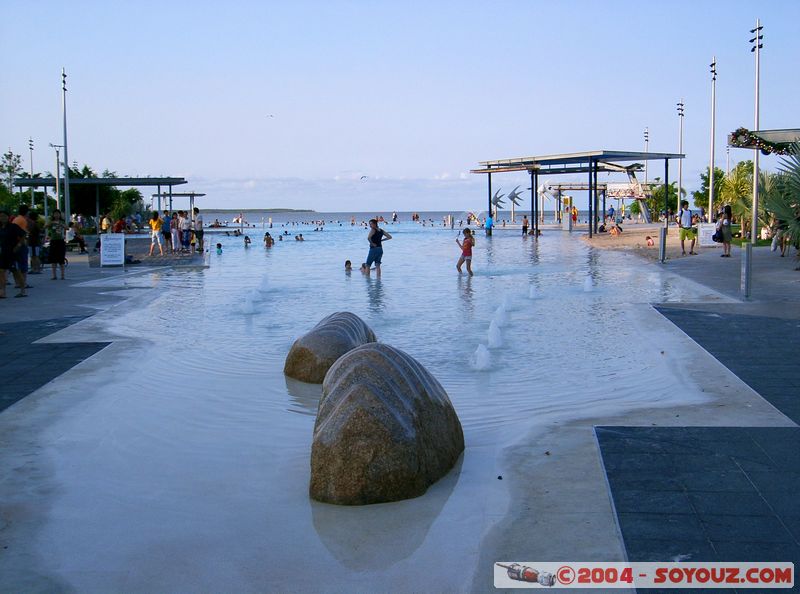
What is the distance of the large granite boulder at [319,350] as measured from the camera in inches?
364

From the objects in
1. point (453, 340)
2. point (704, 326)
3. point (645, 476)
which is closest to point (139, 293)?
point (453, 340)

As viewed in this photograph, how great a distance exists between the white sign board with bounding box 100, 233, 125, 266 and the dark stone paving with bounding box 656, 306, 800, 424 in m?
17.0

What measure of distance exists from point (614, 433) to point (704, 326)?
632cm

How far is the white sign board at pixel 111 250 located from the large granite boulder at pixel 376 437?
68.7 ft

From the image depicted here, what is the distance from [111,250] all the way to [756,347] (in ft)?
65.3

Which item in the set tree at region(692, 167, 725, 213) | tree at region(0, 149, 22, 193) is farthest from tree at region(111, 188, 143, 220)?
tree at region(692, 167, 725, 213)

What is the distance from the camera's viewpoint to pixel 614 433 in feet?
22.1

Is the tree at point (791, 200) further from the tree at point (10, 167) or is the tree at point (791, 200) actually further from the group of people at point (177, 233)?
the tree at point (10, 167)

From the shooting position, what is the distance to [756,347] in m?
10.5

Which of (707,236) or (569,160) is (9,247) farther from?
(569,160)

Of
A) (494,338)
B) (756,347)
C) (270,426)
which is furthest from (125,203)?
(270,426)

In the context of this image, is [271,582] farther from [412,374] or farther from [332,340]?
[332,340]

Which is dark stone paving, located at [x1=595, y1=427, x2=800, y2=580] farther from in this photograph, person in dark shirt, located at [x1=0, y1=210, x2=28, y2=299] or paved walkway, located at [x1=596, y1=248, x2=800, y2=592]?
person in dark shirt, located at [x1=0, y1=210, x2=28, y2=299]

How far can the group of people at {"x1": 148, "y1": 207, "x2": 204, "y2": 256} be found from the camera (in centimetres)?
3025
